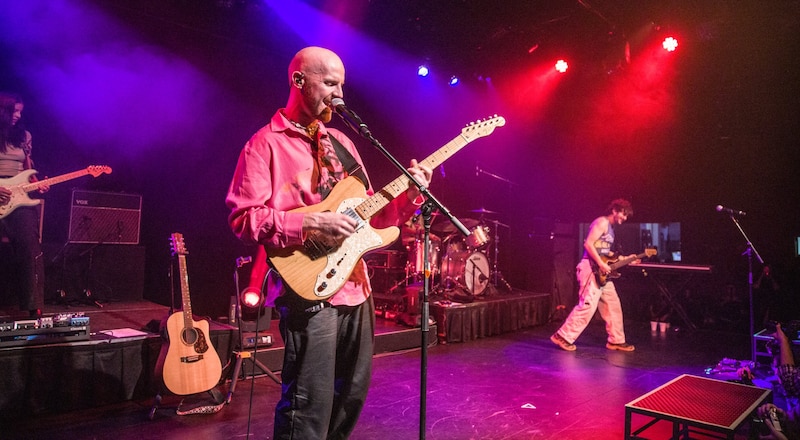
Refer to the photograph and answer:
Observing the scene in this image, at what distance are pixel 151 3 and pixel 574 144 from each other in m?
9.49

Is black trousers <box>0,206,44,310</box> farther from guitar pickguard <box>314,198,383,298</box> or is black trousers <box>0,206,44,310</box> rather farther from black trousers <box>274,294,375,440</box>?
guitar pickguard <box>314,198,383,298</box>

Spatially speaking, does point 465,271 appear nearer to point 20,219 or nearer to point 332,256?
point 20,219

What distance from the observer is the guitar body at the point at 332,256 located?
7.25ft

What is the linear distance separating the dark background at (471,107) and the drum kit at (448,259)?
4.36 feet

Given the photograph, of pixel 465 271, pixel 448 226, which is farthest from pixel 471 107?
pixel 465 271

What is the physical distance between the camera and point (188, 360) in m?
4.50

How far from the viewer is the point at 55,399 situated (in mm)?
4461

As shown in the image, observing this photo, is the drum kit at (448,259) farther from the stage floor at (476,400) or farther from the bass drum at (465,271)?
the stage floor at (476,400)

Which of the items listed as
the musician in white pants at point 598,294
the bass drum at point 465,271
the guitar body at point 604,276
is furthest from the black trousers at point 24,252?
the guitar body at point 604,276

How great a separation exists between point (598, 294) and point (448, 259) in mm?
2681

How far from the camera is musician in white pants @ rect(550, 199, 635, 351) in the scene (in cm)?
778

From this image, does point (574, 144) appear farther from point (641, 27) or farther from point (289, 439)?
point (289, 439)

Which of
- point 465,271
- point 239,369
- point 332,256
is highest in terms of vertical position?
point 332,256

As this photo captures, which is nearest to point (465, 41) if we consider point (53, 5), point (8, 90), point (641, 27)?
point (641, 27)
